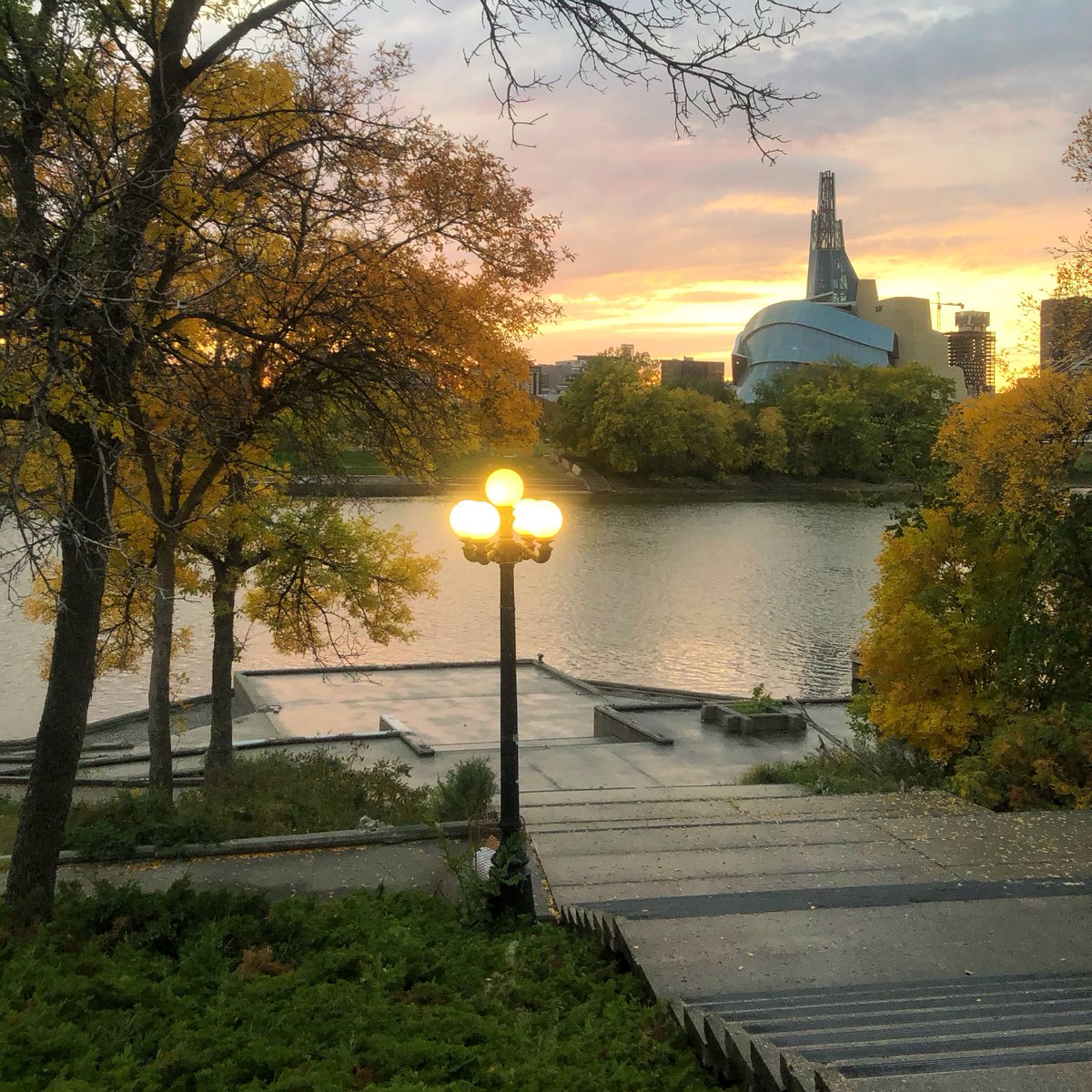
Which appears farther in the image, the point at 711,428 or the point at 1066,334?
the point at 711,428

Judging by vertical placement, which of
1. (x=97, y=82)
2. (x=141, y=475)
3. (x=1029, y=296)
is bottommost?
(x=141, y=475)

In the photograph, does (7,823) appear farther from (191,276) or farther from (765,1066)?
(765,1066)

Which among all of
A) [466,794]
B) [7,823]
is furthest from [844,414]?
[7,823]

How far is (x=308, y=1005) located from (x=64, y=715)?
95.9 inches

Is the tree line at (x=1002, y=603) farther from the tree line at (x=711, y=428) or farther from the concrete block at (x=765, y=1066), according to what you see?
the tree line at (x=711, y=428)

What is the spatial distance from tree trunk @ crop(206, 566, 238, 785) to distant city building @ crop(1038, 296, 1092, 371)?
28.9 feet

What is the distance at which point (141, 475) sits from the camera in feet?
36.6

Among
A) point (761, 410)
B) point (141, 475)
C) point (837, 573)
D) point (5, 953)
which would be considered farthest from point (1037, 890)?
point (761, 410)

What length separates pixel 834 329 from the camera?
130500 mm

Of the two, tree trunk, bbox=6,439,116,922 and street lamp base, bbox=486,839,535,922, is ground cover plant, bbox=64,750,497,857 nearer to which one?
tree trunk, bbox=6,439,116,922

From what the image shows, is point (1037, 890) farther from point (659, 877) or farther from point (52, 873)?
point (52, 873)

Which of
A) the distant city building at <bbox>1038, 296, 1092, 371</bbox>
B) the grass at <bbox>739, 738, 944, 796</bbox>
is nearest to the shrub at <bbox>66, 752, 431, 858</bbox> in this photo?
the grass at <bbox>739, 738, 944, 796</bbox>

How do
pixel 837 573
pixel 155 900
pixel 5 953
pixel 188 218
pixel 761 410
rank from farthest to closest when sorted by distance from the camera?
pixel 761 410 < pixel 837 573 < pixel 188 218 < pixel 155 900 < pixel 5 953

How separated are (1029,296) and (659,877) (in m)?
7.06
